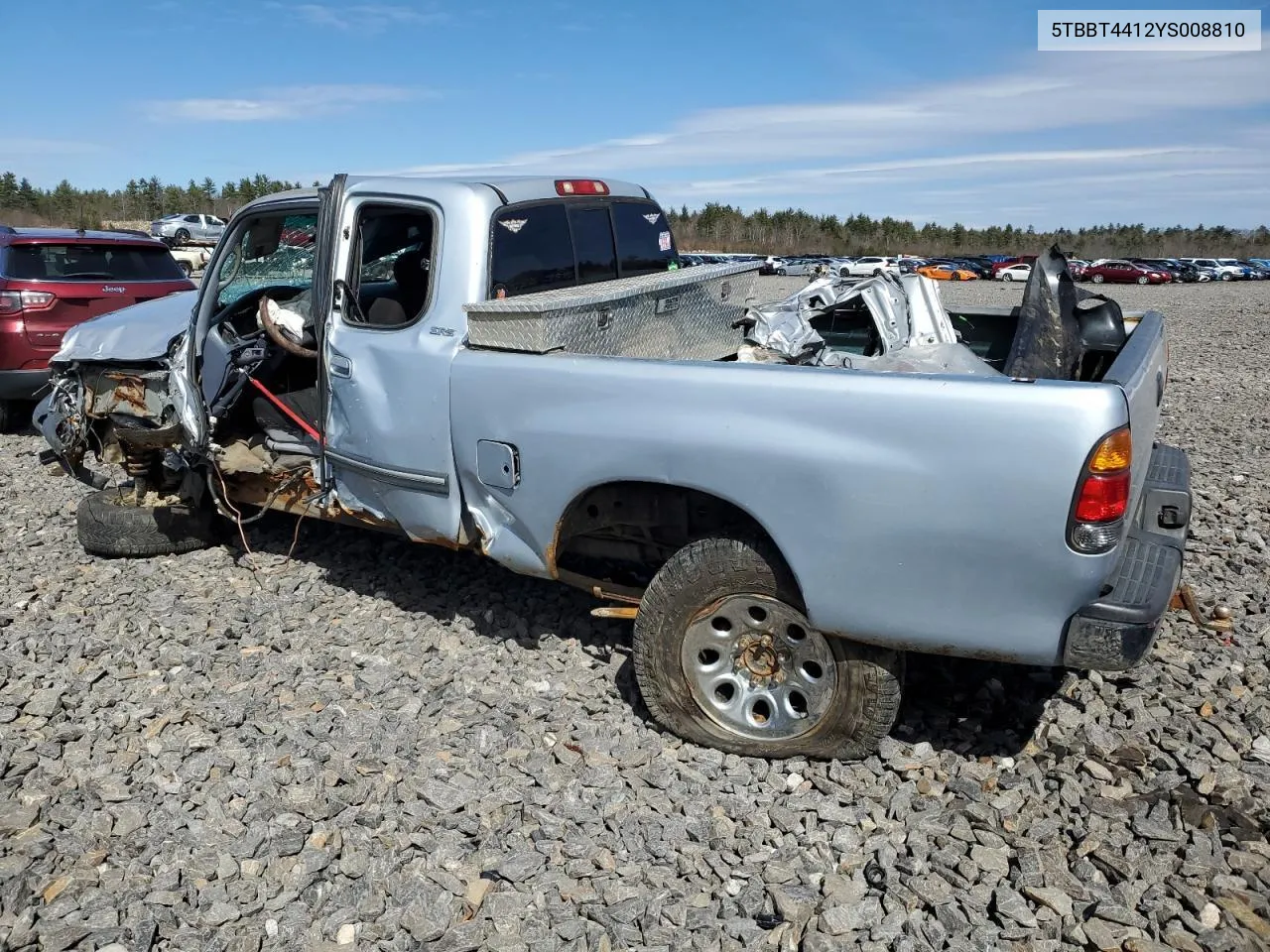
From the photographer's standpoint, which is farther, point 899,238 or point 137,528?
point 899,238

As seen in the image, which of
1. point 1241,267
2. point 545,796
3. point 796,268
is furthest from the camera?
point 796,268

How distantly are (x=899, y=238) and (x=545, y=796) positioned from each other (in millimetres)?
80651

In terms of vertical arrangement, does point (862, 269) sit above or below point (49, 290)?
below

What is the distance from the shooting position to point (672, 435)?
325cm

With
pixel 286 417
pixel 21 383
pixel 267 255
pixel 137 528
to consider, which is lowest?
pixel 137 528

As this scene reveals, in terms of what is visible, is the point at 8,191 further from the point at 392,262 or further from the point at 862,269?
the point at 392,262

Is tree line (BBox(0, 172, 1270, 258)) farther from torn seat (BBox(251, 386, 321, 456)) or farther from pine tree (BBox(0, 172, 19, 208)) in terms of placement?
torn seat (BBox(251, 386, 321, 456))

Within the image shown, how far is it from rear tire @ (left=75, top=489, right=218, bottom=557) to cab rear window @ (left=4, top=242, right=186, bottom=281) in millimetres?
3885

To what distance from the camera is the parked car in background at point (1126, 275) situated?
144ft

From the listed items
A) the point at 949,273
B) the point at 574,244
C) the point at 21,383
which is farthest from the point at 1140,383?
the point at 949,273

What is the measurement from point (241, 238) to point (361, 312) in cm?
115

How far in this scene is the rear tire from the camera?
5.47m

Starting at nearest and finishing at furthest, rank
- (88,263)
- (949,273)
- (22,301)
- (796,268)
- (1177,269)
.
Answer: (22,301) < (88,263) < (949,273) < (1177,269) < (796,268)

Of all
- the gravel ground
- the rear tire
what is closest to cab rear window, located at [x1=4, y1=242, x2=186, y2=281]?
the rear tire
